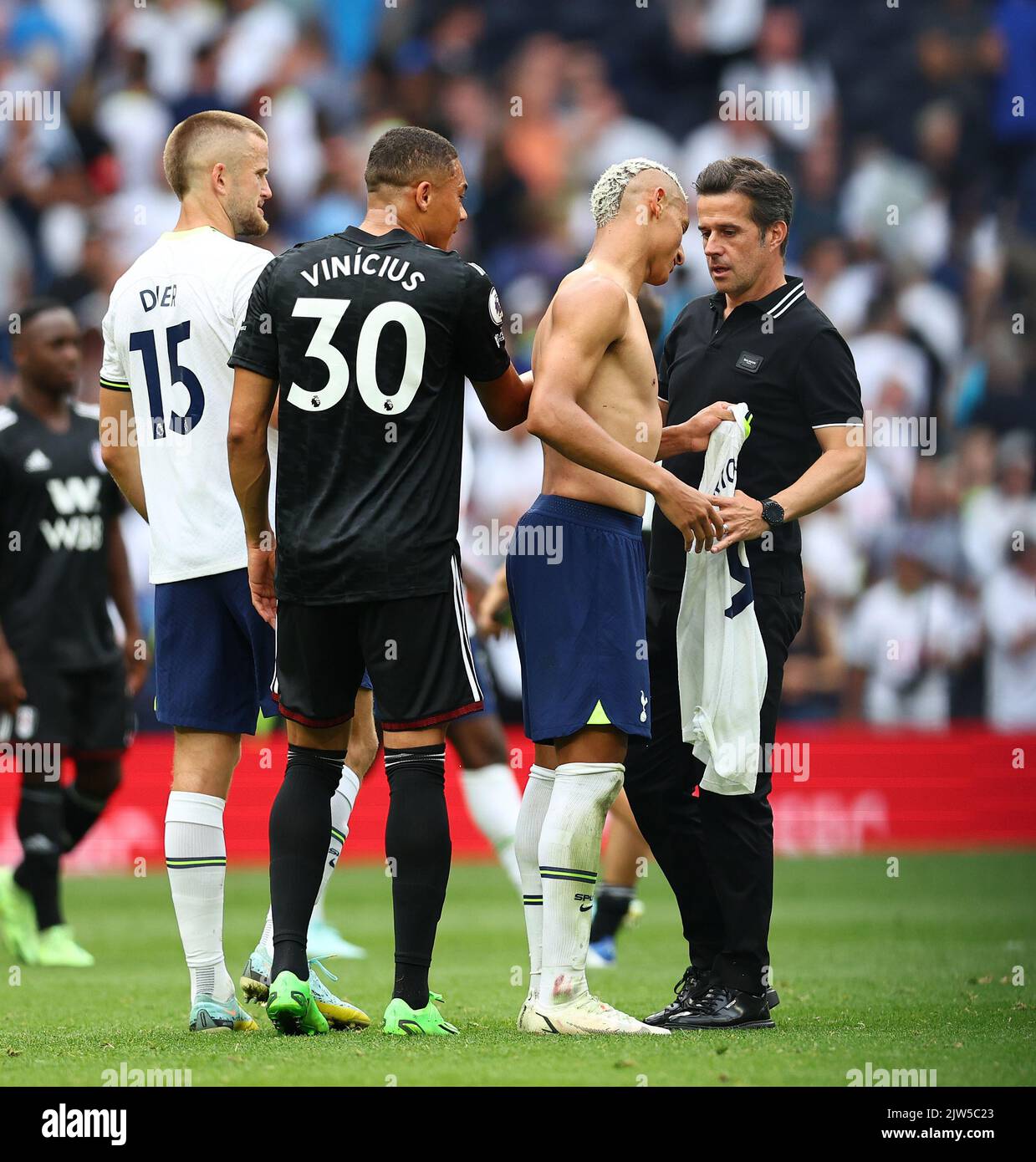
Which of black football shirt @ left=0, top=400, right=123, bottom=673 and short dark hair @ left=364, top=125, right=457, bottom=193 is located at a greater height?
short dark hair @ left=364, top=125, right=457, bottom=193

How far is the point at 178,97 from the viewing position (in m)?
16.2

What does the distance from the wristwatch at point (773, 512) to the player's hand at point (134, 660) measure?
4.42 metres

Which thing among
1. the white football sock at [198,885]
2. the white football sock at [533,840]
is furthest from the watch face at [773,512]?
the white football sock at [198,885]

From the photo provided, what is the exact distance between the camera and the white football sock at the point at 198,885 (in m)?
5.66

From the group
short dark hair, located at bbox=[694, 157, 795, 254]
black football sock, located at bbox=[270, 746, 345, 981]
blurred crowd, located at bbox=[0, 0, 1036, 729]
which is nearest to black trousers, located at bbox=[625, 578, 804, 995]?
black football sock, located at bbox=[270, 746, 345, 981]

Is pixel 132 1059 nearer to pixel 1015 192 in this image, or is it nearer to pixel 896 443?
pixel 896 443

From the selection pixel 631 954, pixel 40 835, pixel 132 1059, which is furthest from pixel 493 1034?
pixel 40 835

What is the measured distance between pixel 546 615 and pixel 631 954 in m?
3.30

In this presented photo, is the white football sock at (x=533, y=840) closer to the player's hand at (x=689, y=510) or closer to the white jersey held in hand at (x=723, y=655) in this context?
the white jersey held in hand at (x=723, y=655)

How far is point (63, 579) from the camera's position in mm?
9398

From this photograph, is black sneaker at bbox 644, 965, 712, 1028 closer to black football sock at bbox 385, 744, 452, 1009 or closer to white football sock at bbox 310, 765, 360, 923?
black football sock at bbox 385, 744, 452, 1009

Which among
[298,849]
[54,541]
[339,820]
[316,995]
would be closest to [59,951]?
[54,541]

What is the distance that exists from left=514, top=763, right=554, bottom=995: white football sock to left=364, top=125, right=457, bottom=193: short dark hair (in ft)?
6.07

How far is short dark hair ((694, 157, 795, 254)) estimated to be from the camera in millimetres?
6020
